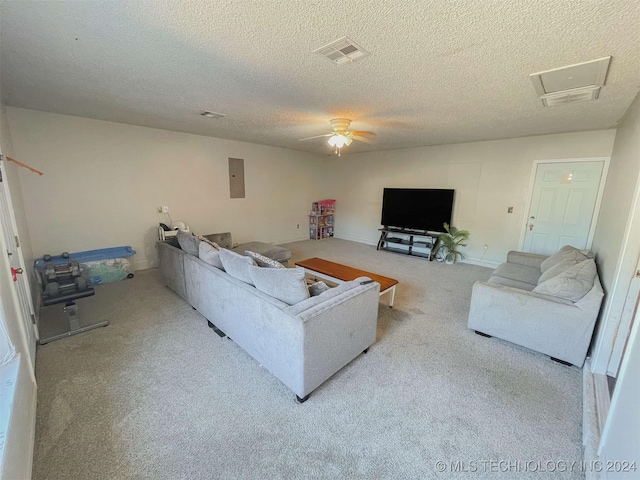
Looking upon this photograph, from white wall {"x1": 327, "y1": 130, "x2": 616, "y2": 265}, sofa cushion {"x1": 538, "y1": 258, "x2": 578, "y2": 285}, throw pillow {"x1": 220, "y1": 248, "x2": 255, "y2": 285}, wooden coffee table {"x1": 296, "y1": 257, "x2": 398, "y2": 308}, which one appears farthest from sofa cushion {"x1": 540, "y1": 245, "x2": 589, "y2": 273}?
throw pillow {"x1": 220, "y1": 248, "x2": 255, "y2": 285}

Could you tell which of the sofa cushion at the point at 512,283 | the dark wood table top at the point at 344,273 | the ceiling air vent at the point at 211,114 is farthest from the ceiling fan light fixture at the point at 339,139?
the sofa cushion at the point at 512,283

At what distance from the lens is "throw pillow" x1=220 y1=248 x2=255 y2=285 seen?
2.15 metres

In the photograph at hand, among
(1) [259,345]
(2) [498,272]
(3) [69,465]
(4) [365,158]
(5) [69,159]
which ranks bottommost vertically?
(3) [69,465]

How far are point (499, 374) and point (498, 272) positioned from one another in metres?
1.58

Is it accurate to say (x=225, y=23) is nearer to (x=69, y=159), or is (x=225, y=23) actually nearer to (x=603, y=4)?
(x=603, y=4)

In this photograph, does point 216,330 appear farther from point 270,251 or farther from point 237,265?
Result: point 270,251

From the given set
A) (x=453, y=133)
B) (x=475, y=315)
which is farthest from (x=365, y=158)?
(x=475, y=315)

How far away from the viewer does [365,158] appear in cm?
640

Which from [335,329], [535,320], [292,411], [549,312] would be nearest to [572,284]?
[549,312]

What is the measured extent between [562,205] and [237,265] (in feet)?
16.4

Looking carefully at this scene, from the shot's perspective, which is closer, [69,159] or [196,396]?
[196,396]

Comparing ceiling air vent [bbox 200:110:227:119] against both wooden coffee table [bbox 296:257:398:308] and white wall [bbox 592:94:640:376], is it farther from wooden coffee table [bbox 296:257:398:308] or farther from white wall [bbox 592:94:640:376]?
white wall [bbox 592:94:640:376]

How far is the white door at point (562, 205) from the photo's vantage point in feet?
12.8

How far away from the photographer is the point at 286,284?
1.88 metres
